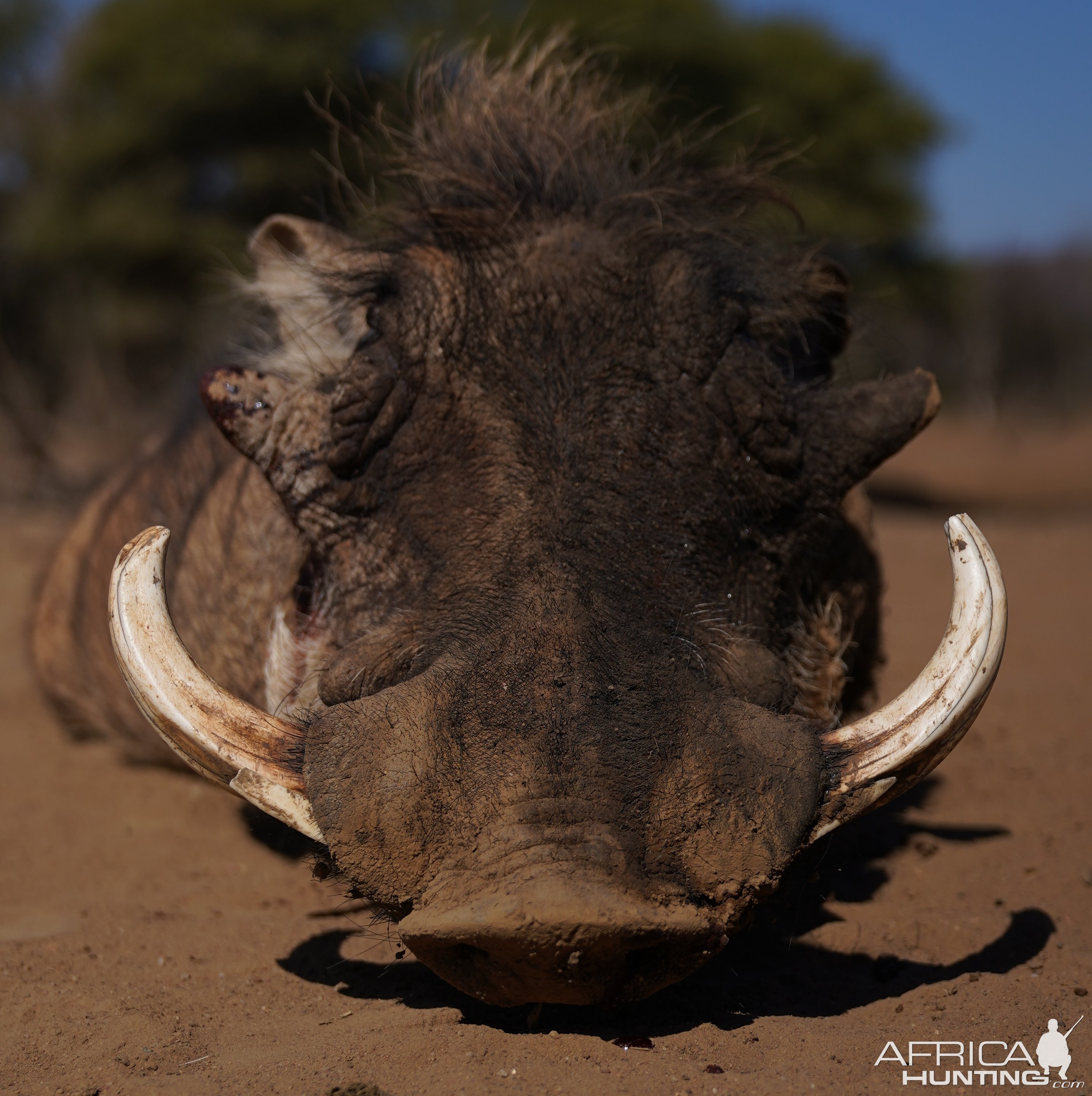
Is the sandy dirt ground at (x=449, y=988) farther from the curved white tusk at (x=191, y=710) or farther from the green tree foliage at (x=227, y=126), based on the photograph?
the green tree foliage at (x=227, y=126)

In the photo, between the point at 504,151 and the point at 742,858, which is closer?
the point at 742,858

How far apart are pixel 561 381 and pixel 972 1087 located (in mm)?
1473

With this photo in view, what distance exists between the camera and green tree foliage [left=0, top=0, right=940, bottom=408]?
16766 mm

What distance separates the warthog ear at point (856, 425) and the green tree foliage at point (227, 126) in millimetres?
13272

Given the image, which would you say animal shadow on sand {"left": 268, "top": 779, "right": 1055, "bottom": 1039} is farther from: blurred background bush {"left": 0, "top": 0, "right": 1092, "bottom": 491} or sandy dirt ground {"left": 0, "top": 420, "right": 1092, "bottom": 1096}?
blurred background bush {"left": 0, "top": 0, "right": 1092, "bottom": 491}

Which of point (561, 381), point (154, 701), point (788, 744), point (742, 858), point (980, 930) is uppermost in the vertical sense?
point (561, 381)

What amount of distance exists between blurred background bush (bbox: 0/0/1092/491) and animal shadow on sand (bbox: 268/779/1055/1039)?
A: 1209 centimetres

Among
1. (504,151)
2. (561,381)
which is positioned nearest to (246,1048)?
(561,381)

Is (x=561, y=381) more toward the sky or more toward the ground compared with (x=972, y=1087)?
more toward the sky

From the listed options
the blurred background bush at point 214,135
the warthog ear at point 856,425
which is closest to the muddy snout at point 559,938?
the warthog ear at point 856,425

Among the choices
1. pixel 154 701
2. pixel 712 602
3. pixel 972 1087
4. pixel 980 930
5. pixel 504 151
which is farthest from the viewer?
pixel 504 151

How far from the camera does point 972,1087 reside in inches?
79.4

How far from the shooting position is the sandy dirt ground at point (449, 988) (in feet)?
6.95

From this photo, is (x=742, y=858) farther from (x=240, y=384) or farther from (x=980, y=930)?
(x=240, y=384)
